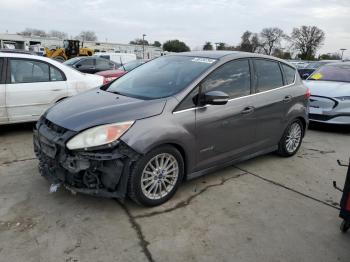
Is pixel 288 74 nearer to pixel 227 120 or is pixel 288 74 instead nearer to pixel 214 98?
pixel 227 120

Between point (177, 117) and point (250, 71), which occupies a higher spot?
point (250, 71)

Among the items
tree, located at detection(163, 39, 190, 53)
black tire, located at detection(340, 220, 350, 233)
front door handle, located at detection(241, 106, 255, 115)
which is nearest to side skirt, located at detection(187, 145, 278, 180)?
front door handle, located at detection(241, 106, 255, 115)

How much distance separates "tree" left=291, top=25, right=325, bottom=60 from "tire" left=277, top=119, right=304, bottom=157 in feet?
262

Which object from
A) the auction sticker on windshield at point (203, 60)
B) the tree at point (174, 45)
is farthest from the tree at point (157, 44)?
the auction sticker on windshield at point (203, 60)

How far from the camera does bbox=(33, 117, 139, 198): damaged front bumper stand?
124 inches

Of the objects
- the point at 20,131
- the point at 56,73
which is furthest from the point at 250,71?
the point at 20,131

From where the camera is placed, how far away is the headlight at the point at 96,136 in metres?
3.17

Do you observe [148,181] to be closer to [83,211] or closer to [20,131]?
[83,211]

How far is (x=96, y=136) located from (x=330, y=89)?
6.18 metres

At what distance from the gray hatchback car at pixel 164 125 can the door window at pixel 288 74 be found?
173mm

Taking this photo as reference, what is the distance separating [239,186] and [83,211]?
1.93 meters

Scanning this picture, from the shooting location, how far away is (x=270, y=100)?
464 cm

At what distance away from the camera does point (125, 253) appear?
281cm

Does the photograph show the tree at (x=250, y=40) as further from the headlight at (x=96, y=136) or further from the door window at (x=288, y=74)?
the headlight at (x=96, y=136)
